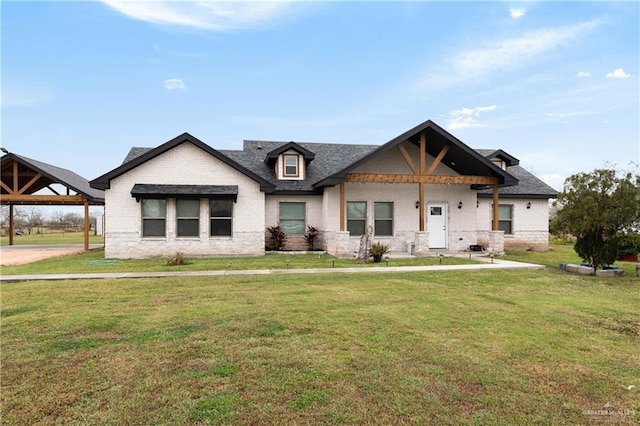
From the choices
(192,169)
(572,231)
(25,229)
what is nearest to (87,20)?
(192,169)

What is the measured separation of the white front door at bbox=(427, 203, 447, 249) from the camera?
719 inches

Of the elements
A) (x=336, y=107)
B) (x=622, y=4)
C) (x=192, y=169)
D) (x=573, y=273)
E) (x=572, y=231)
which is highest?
(x=336, y=107)

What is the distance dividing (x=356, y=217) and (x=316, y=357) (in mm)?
13628

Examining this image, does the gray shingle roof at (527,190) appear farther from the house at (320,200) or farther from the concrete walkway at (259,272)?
the concrete walkway at (259,272)

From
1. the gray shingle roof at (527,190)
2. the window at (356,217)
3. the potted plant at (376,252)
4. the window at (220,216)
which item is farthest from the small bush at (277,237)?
the gray shingle roof at (527,190)

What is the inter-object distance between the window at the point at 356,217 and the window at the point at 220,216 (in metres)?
5.91

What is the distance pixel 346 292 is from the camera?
8102mm

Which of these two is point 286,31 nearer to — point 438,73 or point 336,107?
point 438,73

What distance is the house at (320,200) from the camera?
50.2 feet

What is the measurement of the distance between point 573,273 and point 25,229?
52465 millimetres

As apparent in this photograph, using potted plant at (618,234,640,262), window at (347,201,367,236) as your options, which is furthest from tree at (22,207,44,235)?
potted plant at (618,234,640,262)

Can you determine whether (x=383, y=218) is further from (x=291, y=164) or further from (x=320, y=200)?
(x=291, y=164)

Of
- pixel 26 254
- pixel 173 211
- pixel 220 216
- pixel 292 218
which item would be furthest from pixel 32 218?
pixel 292 218

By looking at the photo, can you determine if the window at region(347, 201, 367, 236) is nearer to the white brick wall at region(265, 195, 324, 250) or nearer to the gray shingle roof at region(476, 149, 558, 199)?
the white brick wall at region(265, 195, 324, 250)
